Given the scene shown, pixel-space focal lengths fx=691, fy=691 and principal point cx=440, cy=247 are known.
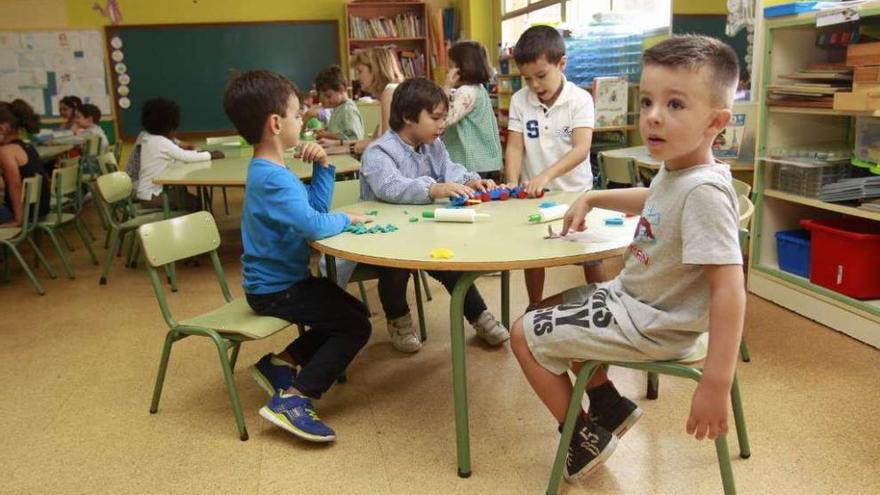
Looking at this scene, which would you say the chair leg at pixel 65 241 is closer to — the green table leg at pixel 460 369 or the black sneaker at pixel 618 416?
the green table leg at pixel 460 369

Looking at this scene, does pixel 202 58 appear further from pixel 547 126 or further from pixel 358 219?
pixel 358 219

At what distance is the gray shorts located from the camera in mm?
1481

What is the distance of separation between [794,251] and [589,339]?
2.00 metres

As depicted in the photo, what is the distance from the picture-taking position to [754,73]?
3.34 m

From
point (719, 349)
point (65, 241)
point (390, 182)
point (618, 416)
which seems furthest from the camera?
point (65, 241)

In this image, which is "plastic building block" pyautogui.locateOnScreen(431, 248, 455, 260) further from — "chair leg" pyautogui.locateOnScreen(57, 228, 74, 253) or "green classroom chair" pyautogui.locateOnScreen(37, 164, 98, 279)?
"chair leg" pyautogui.locateOnScreen(57, 228, 74, 253)

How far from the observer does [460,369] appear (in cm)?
182

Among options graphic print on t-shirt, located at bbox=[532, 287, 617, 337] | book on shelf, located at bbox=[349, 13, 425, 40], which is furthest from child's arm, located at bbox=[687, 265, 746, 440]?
book on shelf, located at bbox=[349, 13, 425, 40]

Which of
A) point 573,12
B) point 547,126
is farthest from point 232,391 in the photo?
point 573,12

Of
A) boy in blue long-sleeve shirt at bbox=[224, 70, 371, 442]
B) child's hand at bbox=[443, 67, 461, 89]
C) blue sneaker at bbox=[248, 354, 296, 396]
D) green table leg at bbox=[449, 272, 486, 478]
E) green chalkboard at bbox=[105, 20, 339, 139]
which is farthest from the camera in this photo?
green chalkboard at bbox=[105, 20, 339, 139]

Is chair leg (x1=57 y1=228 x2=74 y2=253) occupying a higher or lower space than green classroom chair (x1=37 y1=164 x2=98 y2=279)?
lower

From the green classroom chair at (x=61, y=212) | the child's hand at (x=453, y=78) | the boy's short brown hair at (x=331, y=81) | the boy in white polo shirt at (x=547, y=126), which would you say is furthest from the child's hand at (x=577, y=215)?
the green classroom chair at (x=61, y=212)

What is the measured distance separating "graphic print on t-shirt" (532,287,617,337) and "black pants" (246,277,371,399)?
2.32ft

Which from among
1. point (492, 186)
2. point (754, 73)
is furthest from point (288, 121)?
point (754, 73)
